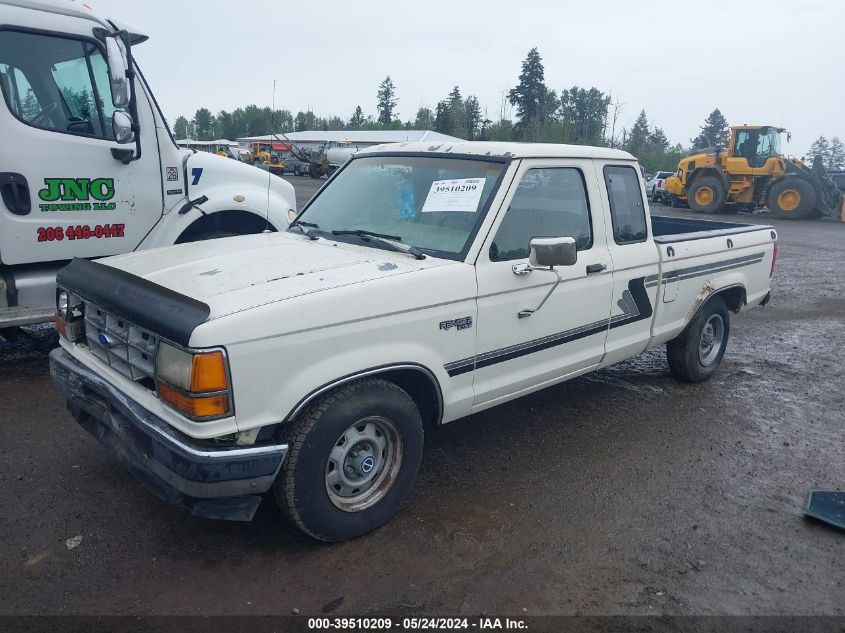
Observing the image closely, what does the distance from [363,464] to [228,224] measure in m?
3.60

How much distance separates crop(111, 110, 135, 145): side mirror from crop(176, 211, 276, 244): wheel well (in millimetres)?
933

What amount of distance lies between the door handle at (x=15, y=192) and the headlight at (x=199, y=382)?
2975mm

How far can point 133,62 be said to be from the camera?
541 centimetres

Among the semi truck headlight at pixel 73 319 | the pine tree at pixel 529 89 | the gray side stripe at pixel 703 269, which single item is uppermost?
the pine tree at pixel 529 89

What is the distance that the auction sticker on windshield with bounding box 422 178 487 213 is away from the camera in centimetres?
371

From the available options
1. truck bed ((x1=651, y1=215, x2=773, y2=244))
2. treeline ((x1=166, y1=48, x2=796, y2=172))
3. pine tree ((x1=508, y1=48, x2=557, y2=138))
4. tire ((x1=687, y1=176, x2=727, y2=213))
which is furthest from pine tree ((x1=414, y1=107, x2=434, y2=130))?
truck bed ((x1=651, y1=215, x2=773, y2=244))

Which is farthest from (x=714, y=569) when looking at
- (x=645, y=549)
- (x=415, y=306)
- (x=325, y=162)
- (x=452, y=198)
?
(x=325, y=162)

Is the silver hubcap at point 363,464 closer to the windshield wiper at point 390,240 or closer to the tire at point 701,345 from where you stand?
the windshield wiper at point 390,240

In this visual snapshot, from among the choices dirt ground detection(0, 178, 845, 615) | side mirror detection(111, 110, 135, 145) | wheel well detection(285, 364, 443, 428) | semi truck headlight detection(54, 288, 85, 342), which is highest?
side mirror detection(111, 110, 135, 145)

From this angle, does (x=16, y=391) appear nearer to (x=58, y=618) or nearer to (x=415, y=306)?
(x=58, y=618)

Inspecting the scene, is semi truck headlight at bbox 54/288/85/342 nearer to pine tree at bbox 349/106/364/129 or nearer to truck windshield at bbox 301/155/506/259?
truck windshield at bbox 301/155/506/259

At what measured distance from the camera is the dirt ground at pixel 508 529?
292cm

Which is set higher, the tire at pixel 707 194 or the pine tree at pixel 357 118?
the pine tree at pixel 357 118

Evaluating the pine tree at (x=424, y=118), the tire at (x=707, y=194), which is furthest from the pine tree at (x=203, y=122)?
the tire at (x=707, y=194)
